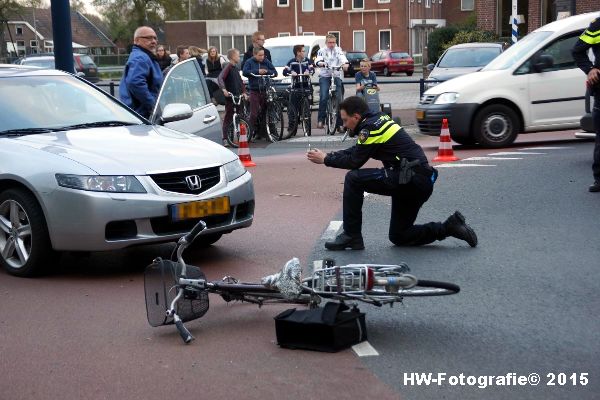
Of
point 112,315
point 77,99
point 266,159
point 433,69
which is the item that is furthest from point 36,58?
point 112,315

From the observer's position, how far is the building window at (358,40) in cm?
8025

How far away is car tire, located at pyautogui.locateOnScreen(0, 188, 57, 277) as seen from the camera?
746 cm

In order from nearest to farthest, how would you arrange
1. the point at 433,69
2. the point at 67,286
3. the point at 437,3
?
the point at 67,286
the point at 433,69
the point at 437,3

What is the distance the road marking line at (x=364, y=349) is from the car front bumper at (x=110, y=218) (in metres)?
2.30

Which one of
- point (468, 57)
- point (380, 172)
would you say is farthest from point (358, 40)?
point (380, 172)

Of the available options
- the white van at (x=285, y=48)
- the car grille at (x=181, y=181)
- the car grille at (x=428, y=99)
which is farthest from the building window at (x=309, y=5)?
the car grille at (x=181, y=181)

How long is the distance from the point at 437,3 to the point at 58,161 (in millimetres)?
82365

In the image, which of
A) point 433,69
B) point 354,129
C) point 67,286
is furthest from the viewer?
point 433,69

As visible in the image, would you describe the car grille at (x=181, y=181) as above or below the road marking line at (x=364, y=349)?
above

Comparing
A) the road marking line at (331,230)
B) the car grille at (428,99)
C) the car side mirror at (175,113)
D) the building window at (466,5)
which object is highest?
the building window at (466,5)

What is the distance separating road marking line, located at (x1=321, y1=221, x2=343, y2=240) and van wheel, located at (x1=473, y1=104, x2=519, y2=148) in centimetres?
696

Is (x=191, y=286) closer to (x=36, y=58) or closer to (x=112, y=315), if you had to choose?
(x=112, y=315)

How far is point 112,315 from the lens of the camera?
6.54m

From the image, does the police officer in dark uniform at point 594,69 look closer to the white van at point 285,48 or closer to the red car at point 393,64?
the white van at point 285,48
